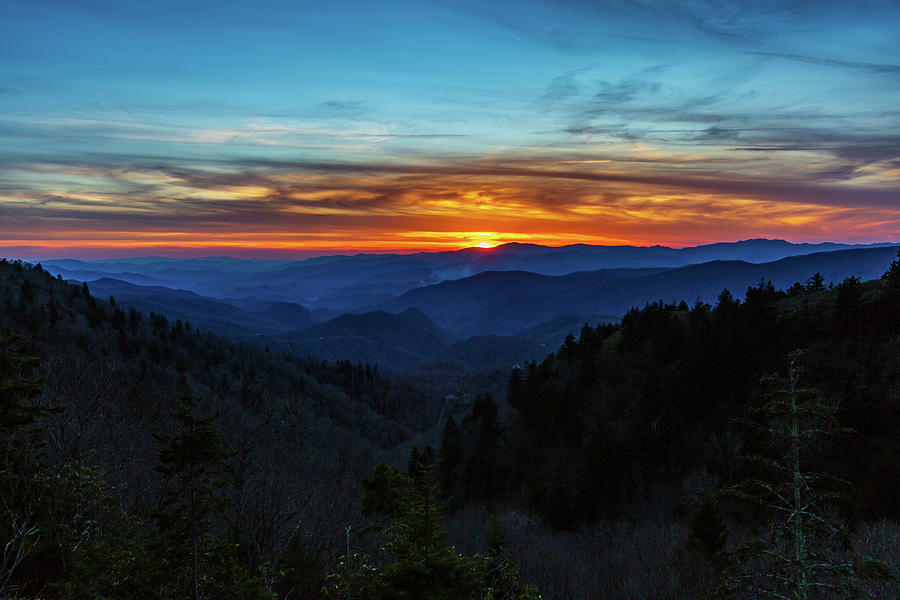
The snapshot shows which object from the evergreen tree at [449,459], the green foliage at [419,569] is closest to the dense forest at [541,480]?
the green foliage at [419,569]

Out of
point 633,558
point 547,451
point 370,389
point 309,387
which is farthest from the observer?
point 370,389

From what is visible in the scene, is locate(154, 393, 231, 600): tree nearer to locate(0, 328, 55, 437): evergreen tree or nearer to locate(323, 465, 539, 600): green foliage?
locate(323, 465, 539, 600): green foliage

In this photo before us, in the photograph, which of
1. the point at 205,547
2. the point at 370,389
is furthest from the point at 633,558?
the point at 370,389

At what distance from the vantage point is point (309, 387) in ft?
485

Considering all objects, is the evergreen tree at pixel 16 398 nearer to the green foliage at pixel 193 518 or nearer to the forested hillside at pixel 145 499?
the forested hillside at pixel 145 499

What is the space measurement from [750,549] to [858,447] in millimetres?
33894

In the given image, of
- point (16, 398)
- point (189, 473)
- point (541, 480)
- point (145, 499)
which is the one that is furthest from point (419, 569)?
point (541, 480)

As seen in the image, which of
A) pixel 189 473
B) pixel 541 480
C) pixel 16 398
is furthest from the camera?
pixel 541 480

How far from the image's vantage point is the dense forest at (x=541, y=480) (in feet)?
31.2

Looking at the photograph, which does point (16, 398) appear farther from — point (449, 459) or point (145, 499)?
point (449, 459)

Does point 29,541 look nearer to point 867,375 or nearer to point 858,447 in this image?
point 858,447

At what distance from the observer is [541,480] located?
47.0m

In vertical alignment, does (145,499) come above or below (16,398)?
below

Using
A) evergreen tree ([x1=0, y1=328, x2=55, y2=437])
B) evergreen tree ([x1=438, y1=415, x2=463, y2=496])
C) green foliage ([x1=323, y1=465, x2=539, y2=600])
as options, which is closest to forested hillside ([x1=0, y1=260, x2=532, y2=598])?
evergreen tree ([x1=0, y1=328, x2=55, y2=437])
